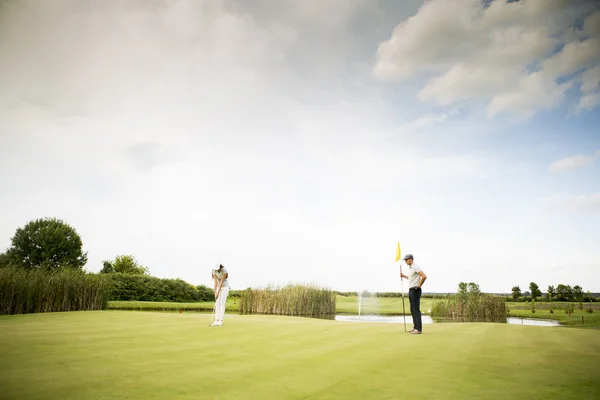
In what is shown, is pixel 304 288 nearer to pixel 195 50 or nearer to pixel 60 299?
pixel 60 299

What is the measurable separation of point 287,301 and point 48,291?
703 inches

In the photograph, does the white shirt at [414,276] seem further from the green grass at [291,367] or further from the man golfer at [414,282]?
the green grass at [291,367]

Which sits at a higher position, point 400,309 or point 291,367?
point 291,367

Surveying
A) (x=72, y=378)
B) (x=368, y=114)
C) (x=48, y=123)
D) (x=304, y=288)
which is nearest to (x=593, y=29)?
(x=368, y=114)

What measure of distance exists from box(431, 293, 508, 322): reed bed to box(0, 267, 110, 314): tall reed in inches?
1062

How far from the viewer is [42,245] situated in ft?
167

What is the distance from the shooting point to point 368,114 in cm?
2620

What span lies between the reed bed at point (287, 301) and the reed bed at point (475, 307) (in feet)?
34.2

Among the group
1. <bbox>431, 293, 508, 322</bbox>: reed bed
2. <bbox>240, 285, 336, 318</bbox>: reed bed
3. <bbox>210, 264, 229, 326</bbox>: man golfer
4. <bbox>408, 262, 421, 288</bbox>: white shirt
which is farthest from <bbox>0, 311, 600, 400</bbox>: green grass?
<bbox>240, 285, 336, 318</bbox>: reed bed

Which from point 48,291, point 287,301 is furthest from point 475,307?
point 48,291

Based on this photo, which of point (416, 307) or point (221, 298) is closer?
point (416, 307)

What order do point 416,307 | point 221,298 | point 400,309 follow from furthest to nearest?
point 400,309
point 221,298
point 416,307

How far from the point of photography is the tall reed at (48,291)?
19.7 m

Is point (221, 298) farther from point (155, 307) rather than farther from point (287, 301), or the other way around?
point (155, 307)
